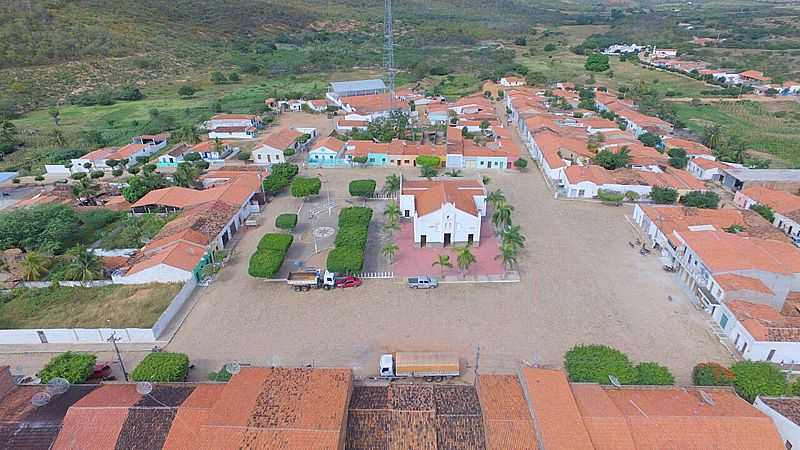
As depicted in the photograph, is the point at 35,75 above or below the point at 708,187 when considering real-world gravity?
above

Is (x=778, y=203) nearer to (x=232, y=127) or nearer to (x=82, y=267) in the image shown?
(x=82, y=267)

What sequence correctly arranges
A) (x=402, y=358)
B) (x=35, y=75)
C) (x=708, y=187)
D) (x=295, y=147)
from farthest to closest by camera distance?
(x=35, y=75) < (x=295, y=147) < (x=708, y=187) < (x=402, y=358)

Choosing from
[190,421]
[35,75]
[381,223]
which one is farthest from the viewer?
[35,75]

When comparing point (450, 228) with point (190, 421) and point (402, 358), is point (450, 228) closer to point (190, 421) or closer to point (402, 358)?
point (402, 358)

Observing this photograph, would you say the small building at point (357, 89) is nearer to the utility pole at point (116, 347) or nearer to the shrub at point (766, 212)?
the shrub at point (766, 212)

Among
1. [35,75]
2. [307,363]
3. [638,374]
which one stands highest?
[35,75]

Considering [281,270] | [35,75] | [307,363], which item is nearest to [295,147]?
[281,270]

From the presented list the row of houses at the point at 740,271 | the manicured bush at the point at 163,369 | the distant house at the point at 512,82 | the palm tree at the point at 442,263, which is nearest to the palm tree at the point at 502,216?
the palm tree at the point at 442,263
